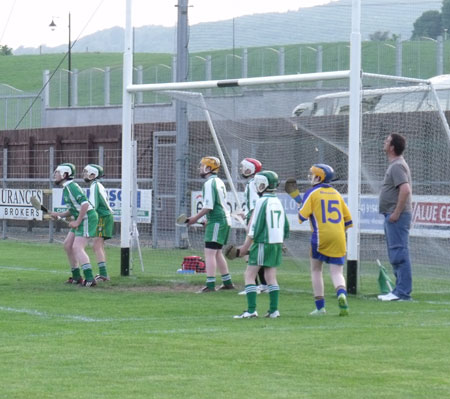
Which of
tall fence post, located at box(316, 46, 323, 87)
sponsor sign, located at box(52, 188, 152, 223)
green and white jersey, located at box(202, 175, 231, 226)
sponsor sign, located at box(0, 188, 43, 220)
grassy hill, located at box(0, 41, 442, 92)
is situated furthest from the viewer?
sponsor sign, located at box(0, 188, 43, 220)

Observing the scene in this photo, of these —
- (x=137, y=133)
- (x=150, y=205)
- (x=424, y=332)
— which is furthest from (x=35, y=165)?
(x=424, y=332)

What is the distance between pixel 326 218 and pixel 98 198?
588cm

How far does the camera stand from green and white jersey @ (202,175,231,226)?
16.5 m

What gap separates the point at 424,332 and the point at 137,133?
1951 centimetres

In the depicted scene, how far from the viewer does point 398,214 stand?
1495cm

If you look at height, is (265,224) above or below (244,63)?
below

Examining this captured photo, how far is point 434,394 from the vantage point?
798 cm

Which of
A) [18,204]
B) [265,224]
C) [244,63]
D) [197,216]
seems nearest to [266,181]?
[265,224]

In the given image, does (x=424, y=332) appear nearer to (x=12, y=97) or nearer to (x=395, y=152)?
(x=395, y=152)

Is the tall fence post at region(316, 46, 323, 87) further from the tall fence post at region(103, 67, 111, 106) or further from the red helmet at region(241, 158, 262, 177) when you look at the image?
the tall fence post at region(103, 67, 111, 106)

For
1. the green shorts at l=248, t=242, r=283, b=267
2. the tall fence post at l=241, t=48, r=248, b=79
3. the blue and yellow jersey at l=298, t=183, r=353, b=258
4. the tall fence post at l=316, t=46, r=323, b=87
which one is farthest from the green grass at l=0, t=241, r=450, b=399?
the tall fence post at l=316, t=46, r=323, b=87

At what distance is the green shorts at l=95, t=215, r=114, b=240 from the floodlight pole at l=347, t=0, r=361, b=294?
4.44 m

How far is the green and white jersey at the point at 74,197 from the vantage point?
1725 cm

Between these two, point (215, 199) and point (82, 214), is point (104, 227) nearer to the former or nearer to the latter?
point (82, 214)
